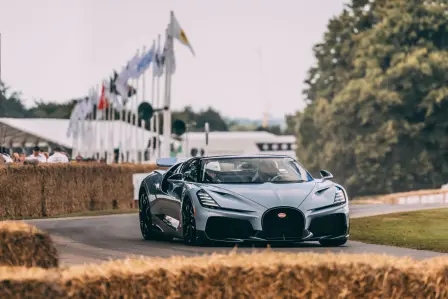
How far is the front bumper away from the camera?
1698 cm

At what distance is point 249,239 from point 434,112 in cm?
5994

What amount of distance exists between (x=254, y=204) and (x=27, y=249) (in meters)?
8.63

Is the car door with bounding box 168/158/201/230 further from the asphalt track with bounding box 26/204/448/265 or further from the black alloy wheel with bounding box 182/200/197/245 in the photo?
the asphalt track with bounding box 26/204/448/265

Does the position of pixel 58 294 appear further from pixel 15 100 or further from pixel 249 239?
pixel 15 100

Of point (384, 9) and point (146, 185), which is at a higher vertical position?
point (384, 9)

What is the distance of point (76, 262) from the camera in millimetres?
15305

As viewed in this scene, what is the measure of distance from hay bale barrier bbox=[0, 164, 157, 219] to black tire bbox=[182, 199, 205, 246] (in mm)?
12796

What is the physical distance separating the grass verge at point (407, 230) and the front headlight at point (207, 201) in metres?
3.22

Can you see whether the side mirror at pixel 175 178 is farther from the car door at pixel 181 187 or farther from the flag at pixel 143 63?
the flag at pixel 143 63

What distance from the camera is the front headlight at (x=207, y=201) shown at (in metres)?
17.1

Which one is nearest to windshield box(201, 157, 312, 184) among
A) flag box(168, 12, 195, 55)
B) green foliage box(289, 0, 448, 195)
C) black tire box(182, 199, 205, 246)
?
black tire box(182, 199, 205, 246)

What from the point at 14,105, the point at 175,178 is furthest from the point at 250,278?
the point at 14,105

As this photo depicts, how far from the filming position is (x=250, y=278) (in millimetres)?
7578

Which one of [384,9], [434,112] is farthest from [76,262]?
[384,9]
